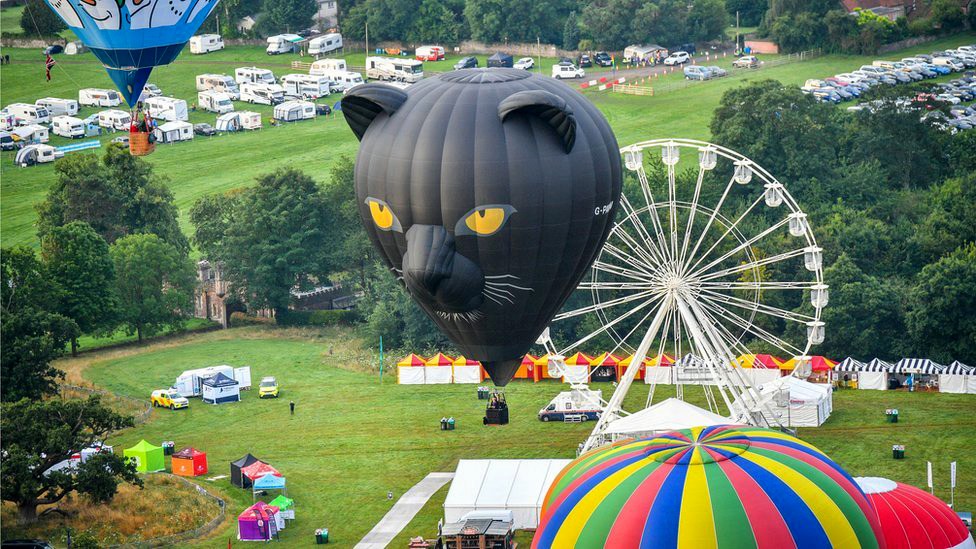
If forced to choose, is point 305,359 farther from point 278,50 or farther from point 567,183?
point 278,50

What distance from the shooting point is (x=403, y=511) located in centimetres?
6319

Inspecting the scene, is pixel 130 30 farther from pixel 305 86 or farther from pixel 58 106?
pixel 305 86

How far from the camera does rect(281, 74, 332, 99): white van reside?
397ft

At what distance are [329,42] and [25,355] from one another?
2558 inches

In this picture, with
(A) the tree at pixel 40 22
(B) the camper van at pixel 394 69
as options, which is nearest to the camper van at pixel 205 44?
(A) the tree at pixel 40 22

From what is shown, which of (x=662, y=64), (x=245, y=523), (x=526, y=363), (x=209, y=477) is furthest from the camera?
(x=662, y=64)

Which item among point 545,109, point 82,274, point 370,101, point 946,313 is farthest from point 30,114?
point 545,109

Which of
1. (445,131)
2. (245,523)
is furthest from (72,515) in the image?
(445,131)

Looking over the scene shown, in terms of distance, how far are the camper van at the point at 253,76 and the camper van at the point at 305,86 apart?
1575mm

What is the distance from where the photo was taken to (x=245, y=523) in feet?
199

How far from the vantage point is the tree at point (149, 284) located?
86000 millimetres

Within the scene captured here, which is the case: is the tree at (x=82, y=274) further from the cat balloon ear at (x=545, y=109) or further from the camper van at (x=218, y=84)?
the camper van at (x=218, y=84)

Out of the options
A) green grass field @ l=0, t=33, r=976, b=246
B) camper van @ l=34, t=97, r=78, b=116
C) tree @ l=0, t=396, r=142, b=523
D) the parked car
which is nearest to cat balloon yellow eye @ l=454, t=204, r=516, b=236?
tree @ l=0, t=396, r=142, b=523

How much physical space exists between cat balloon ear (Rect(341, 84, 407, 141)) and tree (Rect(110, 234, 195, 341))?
114 ft
